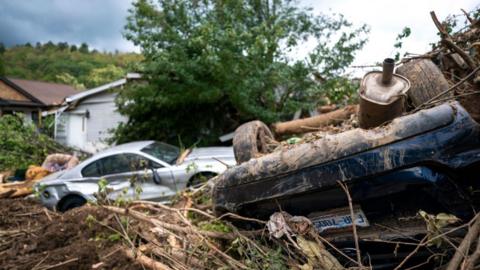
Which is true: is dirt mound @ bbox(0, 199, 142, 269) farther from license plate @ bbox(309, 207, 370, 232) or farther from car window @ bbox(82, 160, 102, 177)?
car window @ bbox(82, 160, 102, 177)

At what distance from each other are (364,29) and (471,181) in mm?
11816

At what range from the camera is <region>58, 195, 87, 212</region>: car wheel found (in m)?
7.57

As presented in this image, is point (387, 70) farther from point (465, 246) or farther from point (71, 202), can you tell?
point (71, 202)

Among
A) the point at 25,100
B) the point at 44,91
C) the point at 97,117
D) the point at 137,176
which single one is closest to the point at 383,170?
the point at 137,176

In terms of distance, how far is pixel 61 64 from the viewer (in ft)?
172

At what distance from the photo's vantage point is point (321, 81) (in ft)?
38.9

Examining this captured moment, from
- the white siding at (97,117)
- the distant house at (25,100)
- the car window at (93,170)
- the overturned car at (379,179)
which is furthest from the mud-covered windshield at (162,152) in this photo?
the distant house at (25,100)

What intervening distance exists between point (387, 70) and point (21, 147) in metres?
14.0

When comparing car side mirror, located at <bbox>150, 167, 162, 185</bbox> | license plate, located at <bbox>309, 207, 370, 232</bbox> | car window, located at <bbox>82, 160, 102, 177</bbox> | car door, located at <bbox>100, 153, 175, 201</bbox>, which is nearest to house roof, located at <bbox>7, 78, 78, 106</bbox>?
car window, located at <bbox>82, 160, 102, 177</bbox>

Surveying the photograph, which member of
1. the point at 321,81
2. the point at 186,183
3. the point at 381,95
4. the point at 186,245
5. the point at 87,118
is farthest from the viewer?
the point at 87,118

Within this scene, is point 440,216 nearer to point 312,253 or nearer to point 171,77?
point 312,253

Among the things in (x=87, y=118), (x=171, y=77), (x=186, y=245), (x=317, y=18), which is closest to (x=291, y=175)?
(x=186, y=245)

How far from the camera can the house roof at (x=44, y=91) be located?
2755 cm

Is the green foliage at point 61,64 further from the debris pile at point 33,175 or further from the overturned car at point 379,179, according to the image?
the overturned car at point 379,179
